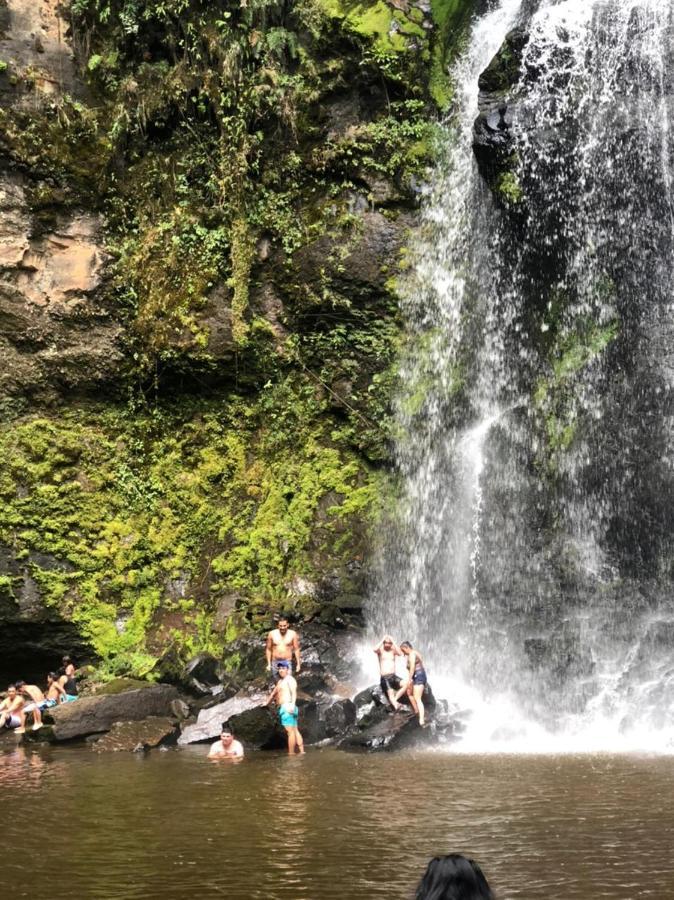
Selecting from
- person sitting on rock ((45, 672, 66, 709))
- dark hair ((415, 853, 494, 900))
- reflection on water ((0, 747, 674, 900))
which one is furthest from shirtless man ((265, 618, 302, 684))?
dark hair ((415, 853, 494, 900))

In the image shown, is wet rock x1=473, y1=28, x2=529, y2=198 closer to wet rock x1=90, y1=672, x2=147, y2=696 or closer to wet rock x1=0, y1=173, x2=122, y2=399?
wet rock x1=0, y1=173, x2=122, y2=399

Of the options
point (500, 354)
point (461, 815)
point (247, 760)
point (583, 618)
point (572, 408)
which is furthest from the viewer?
point (500, 354)

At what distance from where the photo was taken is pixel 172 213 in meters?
18.7

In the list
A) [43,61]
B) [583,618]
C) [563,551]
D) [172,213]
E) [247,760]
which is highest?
[43,61]

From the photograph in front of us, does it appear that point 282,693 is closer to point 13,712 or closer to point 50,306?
point 13,712

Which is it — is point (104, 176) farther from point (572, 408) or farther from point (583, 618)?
point (583, 618)

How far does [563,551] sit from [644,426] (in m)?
2.38

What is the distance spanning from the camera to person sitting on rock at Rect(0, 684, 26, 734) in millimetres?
14328

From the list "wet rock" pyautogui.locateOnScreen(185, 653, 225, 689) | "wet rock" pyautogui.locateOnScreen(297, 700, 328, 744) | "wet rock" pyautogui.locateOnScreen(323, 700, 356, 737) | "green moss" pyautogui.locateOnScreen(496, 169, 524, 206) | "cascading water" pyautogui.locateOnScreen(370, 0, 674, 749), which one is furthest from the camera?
"green moss" pyautogui.locateOnScreen(496, 169, 524, 206)

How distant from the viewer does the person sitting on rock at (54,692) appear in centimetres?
1507

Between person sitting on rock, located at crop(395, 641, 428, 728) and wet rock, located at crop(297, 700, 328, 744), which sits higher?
person sitting on rock, located at crop(395, 641, 428, 728)

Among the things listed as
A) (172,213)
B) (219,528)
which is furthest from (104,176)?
(219,528)

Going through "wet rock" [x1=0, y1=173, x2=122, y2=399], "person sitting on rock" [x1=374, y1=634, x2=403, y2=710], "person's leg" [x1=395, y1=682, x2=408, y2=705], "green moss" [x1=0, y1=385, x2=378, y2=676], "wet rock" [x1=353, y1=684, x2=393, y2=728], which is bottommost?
"wet rock" [x1=353, y1=684, x2=393, y2=728]

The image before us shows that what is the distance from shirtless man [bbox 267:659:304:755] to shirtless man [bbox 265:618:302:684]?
48.9 inches
